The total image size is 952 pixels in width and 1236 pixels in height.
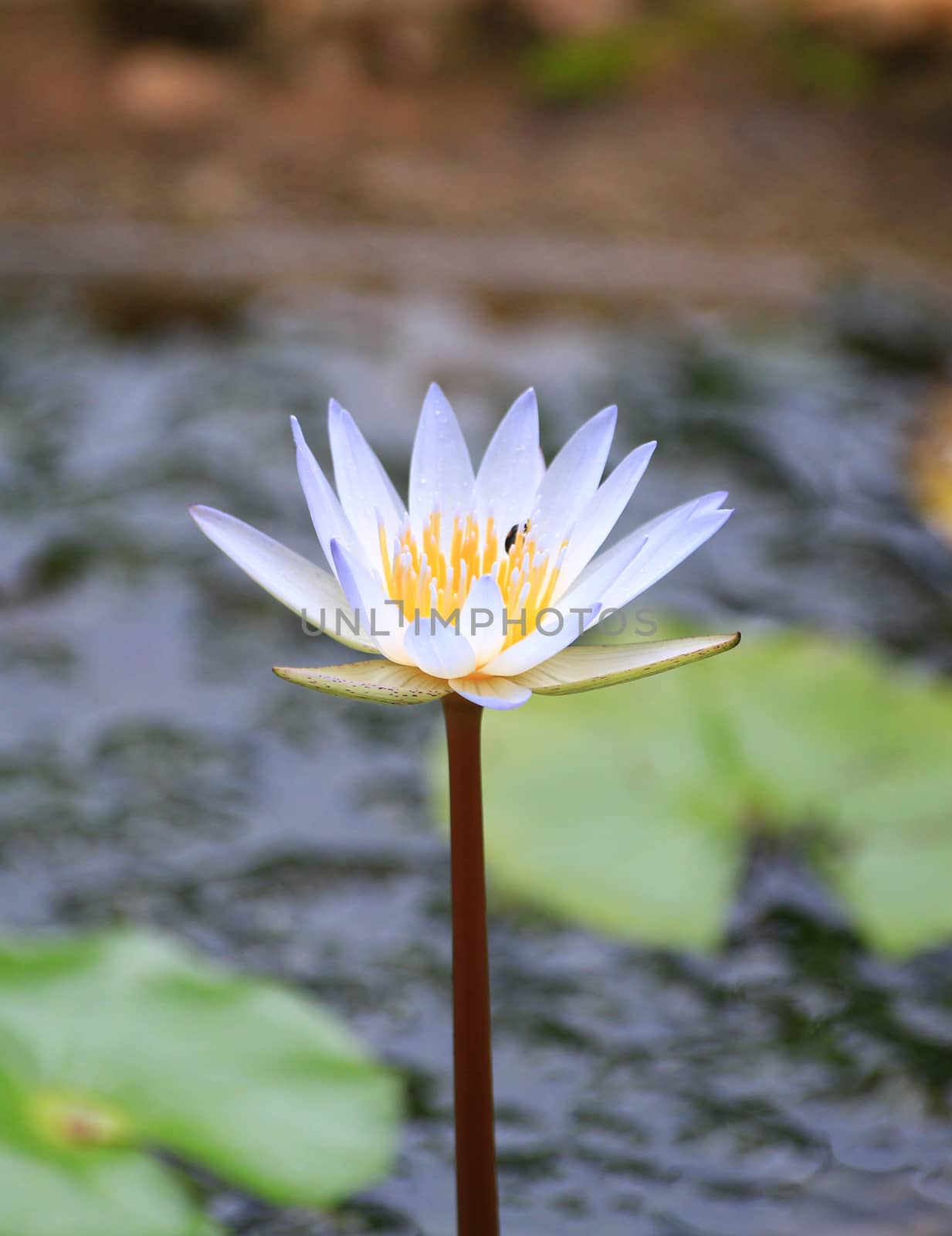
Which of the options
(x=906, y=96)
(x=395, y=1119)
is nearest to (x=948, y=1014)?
(x=395, y=1119)

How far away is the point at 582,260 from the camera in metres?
3.45

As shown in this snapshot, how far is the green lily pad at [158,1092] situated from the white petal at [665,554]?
1.97 feet

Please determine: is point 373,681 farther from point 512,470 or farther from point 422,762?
point 422,762

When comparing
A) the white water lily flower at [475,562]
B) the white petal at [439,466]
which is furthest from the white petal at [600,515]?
the white petal at [439,466]

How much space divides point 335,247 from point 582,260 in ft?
2.17

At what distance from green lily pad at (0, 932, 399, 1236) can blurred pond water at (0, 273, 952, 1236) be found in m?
0.04

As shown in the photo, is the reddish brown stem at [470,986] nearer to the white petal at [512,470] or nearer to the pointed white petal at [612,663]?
the pointed white petal at [612,663]

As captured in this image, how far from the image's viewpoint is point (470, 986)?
866 mm

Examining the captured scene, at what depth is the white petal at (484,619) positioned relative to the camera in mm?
806

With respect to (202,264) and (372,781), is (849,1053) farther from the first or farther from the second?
(202,264)

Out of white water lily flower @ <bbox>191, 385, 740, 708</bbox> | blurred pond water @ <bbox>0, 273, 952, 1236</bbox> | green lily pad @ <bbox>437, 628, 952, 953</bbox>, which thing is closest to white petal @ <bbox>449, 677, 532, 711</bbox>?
white water lily flower @ <bbox>191, 385, 740, 708</bbox>

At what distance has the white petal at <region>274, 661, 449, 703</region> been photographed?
79cm

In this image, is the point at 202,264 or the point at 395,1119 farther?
the point at 202,264

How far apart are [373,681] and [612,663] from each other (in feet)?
0.52
